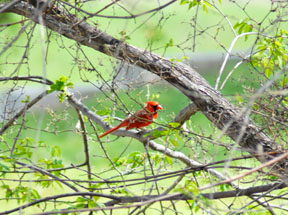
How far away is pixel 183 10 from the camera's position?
11531 mm

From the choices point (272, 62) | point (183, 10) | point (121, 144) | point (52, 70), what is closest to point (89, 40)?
point (272, 62)

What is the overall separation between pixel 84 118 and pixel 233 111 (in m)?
1.26

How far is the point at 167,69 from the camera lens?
8.25 ft

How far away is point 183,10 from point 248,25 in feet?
30.4

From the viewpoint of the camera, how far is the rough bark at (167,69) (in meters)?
2.40

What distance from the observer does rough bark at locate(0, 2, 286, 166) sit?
7.88 ft

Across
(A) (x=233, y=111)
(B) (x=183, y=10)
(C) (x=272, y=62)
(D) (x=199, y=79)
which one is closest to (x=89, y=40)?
(D) (x=199, y=79)

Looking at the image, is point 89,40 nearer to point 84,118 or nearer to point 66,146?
point 84,118

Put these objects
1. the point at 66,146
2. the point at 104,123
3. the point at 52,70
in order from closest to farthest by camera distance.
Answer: the point at 104,123 < the point at 66,146 < the point at 52,70

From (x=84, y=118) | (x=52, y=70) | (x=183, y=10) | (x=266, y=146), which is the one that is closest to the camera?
(x=266, y=146)

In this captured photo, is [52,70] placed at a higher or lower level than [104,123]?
higher

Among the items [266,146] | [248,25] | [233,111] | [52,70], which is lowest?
[266,146]

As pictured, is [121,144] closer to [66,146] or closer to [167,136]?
[66,146]

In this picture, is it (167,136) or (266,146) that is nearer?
(167,136)
